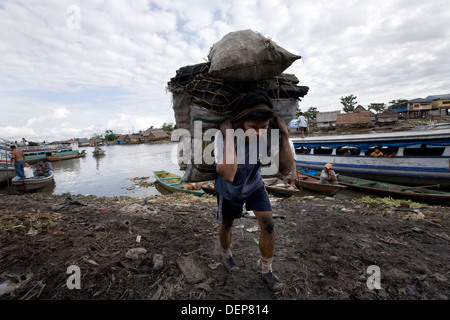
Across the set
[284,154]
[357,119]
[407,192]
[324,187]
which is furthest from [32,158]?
[357,119]

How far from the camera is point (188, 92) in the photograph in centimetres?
260

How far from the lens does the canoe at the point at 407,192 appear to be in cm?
755

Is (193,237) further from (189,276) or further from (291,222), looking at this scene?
(291,222)

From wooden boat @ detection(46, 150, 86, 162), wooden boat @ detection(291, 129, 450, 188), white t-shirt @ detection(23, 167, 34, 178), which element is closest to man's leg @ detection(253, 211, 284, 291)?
wooden boat @ detection(291, 129, 450, 188)

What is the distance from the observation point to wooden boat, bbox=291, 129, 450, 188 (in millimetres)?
9711

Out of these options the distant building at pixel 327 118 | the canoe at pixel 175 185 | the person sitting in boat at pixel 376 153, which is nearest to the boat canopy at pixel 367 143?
the person sitting in boat at pixel 376 153

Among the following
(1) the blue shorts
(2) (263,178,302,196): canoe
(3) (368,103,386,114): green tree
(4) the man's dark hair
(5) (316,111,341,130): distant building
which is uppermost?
(3) (368,103,386,114): green tree

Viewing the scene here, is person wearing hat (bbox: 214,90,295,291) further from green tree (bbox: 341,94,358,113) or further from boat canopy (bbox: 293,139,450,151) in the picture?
green tree (bbox: 341,94,358,113)

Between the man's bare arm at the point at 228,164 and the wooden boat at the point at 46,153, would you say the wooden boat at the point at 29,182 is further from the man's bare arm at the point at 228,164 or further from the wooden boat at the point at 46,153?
the wooden boat at the point at 46,153

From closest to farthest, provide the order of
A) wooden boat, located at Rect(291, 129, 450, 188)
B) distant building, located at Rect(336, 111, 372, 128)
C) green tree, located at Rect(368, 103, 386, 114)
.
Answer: wooden boat, located at Rect(291, 129, 450, 188), distant building, located at Rect(336, 111, 372, 128), green tree, located at Rect(368, 103, 386, 114)

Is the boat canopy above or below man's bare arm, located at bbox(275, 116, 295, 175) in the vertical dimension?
below

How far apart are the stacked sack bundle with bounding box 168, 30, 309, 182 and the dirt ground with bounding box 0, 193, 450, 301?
1.26 m

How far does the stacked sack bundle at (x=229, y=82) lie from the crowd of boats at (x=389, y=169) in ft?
19.6
